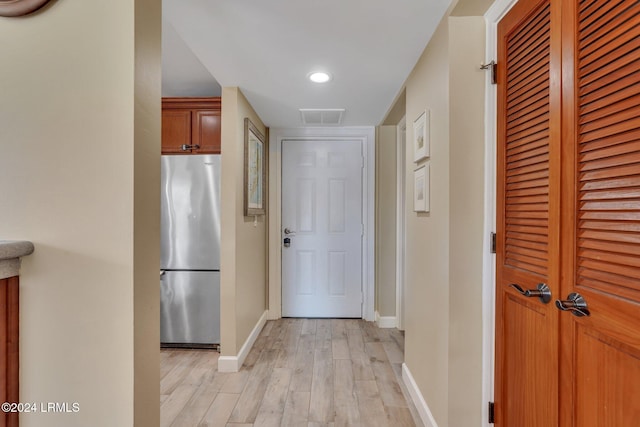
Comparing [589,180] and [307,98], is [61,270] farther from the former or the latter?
[307,98]

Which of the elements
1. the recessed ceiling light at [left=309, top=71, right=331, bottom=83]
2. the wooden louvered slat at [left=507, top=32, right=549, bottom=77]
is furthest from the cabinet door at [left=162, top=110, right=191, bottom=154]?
the wooden louvered slat at [left=507, top=32, right=549, bottom=77]

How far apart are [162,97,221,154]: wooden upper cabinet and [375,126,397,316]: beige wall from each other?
1754mm

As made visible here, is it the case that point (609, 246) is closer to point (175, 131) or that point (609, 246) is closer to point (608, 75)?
point (608, 75)

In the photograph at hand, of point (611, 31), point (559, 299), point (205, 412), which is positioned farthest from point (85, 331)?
point (611, 31)

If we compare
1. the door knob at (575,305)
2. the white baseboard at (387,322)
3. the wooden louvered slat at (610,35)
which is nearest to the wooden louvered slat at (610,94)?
the wooden louvered slat at (610,35)

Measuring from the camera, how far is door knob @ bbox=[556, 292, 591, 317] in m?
0.88

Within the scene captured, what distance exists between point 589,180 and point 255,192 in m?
2.57

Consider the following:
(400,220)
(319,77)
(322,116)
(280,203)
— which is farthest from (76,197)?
(400,220)

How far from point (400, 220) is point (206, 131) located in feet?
6.90

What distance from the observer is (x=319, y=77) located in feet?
7.29

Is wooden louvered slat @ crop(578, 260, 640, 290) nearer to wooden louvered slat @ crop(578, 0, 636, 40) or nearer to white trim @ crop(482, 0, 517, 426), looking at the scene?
white trim @ crop(482, 0, 517, 426)

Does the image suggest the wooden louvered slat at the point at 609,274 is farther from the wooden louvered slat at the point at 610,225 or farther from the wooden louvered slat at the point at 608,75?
the wooden louvered slat at the point at 608,75

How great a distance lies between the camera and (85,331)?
0.96 metres

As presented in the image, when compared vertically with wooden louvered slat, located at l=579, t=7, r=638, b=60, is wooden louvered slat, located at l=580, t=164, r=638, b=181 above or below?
below
